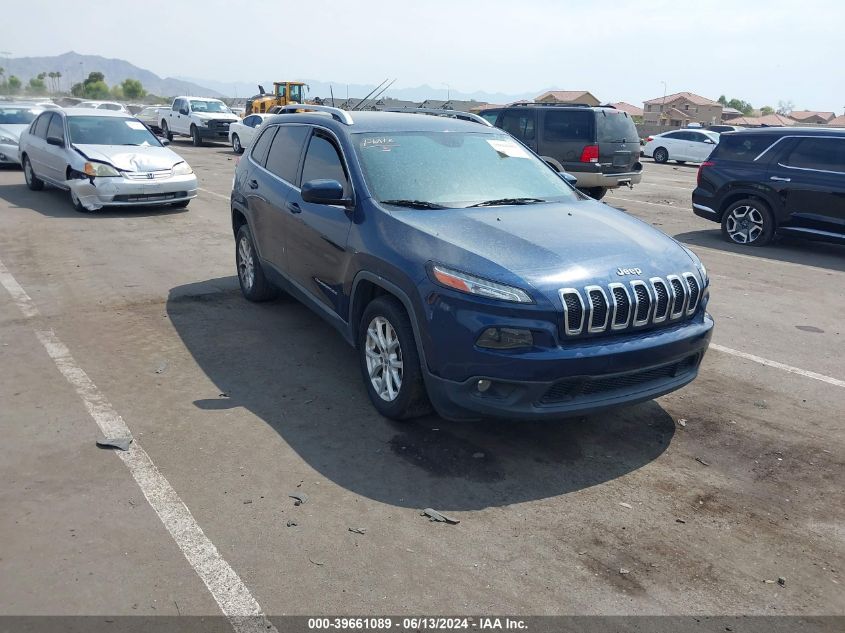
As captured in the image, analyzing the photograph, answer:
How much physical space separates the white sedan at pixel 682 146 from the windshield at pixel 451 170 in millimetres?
24908

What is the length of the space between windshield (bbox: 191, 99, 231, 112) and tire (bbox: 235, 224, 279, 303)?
23295mm

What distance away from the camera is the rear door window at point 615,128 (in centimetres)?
1408

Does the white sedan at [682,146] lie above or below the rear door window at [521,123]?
below

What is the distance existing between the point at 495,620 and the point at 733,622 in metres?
0.98

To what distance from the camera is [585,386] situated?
408 centimetres

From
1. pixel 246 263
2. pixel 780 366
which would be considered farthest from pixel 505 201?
pixel 246 263

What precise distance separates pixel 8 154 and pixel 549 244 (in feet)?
56.5

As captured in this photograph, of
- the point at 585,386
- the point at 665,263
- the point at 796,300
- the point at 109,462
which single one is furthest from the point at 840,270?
the point at 109,462

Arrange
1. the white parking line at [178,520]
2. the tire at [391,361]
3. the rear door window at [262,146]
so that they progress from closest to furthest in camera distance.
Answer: the white parking line at [178,520]
the tire at [391,361]
the rear door window at [262,146]

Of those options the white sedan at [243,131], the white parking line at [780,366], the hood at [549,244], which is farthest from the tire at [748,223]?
the white sedan at [243,131]

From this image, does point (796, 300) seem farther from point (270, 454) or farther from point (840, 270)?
point (270, 454)

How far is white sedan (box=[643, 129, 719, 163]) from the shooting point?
2856 centimetres

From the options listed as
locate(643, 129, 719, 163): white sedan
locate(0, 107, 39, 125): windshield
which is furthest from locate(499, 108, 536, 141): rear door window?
locate(643, 129, 719, 163): white sedan

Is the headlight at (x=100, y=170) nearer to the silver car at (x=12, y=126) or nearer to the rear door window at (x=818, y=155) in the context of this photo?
the silver car at (x=12, y=126)
